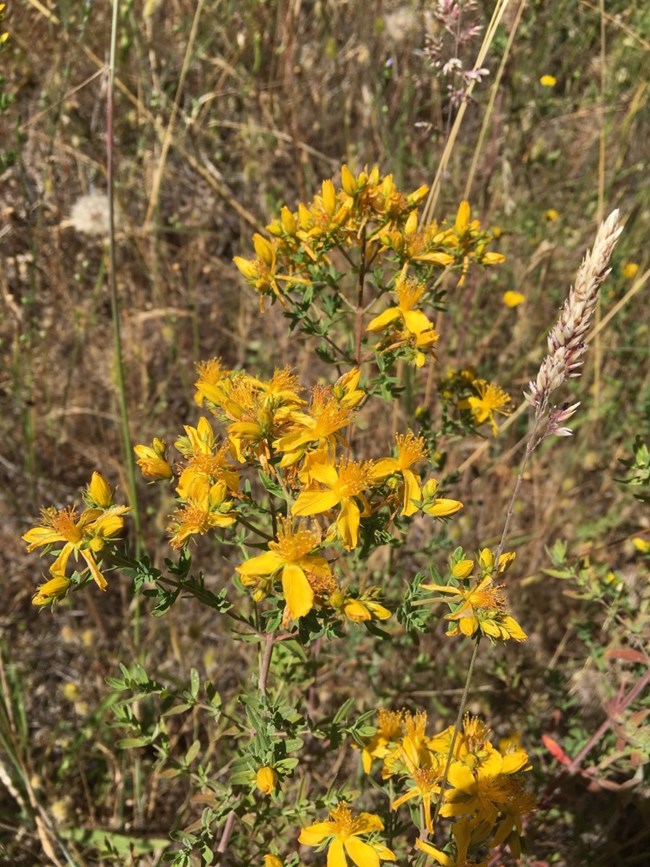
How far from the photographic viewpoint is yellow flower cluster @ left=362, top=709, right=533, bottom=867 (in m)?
1.15

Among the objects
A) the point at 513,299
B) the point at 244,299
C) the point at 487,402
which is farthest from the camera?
the point at 244,299

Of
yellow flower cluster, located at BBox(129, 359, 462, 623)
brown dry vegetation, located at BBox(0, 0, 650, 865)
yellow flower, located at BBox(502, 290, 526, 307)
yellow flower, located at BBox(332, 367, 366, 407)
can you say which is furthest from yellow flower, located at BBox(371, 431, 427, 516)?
yellow flower, located at BBox(502, 290, 526, 307)

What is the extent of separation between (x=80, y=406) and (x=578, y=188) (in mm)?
2375

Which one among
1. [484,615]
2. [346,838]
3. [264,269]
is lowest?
[346,838]

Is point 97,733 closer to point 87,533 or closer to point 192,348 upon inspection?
point 87,533

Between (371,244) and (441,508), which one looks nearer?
(441,508)

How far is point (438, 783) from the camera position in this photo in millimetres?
1184

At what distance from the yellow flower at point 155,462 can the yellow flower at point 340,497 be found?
0.25m

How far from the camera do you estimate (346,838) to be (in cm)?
117

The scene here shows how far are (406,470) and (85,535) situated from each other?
54cm

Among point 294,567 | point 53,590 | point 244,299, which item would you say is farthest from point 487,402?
point 244,299

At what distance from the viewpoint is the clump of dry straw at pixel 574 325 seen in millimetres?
915

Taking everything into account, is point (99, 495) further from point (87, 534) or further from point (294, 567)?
point (294, 567)

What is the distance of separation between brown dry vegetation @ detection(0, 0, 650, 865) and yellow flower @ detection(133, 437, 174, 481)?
0.98 metres
